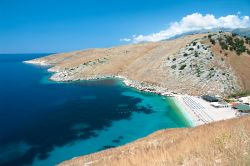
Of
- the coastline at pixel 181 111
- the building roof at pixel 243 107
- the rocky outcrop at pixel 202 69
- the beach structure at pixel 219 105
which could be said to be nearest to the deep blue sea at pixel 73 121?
the coastline at pixel 181 111

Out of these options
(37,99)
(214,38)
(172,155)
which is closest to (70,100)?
(37,99)

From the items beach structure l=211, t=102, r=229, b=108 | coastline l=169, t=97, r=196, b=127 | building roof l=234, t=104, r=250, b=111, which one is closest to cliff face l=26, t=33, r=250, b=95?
coastline l=169, t=97, r=196, b=127

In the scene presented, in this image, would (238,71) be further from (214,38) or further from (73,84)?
(73,84)

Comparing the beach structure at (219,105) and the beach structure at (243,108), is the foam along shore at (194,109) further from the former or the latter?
the beach structure at (243,108)

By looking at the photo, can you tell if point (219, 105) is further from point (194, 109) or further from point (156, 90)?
point (156, 90)

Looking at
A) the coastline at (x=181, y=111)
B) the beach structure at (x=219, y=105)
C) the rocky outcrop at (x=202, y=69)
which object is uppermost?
the rocky outcrop at (x=202, y=69)

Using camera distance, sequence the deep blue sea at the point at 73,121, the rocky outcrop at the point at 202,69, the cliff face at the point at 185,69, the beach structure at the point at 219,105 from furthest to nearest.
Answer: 1. the cliff face at the point at 185,69
2. the rocky outcrop at the point at 202,69
3. the beach structure at the point at 219,105
4. the deep blue sea at the point at 73,121

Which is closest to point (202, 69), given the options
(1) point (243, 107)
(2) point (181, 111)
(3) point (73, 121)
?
(1) point (243, 107)
